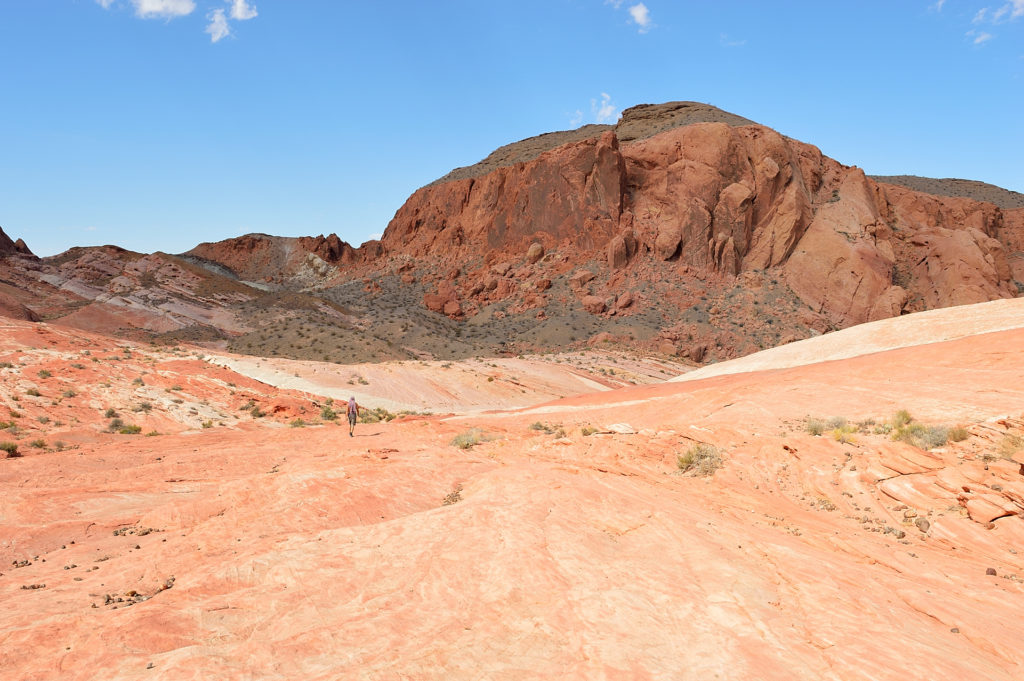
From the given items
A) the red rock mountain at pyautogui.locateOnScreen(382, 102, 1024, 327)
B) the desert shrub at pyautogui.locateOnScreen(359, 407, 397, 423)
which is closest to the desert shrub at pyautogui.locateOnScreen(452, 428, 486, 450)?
the desert shrub at pyautogui.locateOnScreen(359, 407, 397, 423)

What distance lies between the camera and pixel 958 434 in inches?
411

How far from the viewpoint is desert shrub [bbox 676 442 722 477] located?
37.4ft

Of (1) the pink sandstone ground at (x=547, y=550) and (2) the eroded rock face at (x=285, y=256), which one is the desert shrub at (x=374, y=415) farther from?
(2) the eroded rock face at (x=285, y=256)

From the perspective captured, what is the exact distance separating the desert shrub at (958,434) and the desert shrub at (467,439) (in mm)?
9035

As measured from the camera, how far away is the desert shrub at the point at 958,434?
409 inches

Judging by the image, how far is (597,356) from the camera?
132 ft

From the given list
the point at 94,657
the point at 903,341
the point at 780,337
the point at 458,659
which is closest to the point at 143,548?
the point at 94,657

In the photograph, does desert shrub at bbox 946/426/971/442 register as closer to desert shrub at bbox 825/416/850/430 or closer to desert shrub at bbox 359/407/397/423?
desert shrub at bbox 825/416/850/430

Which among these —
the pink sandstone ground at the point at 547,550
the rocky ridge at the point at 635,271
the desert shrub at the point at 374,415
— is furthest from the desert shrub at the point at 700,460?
the rocky ridge at the point at 635,271

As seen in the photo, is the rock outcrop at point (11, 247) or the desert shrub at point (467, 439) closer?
the desert shrub at point (467, 439)

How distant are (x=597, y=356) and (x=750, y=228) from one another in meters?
21.1

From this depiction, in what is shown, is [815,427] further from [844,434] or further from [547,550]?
[547,550]

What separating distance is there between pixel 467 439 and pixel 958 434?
30.5ft

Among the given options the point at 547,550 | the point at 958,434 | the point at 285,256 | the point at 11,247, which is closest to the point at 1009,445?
the point at 958,434
